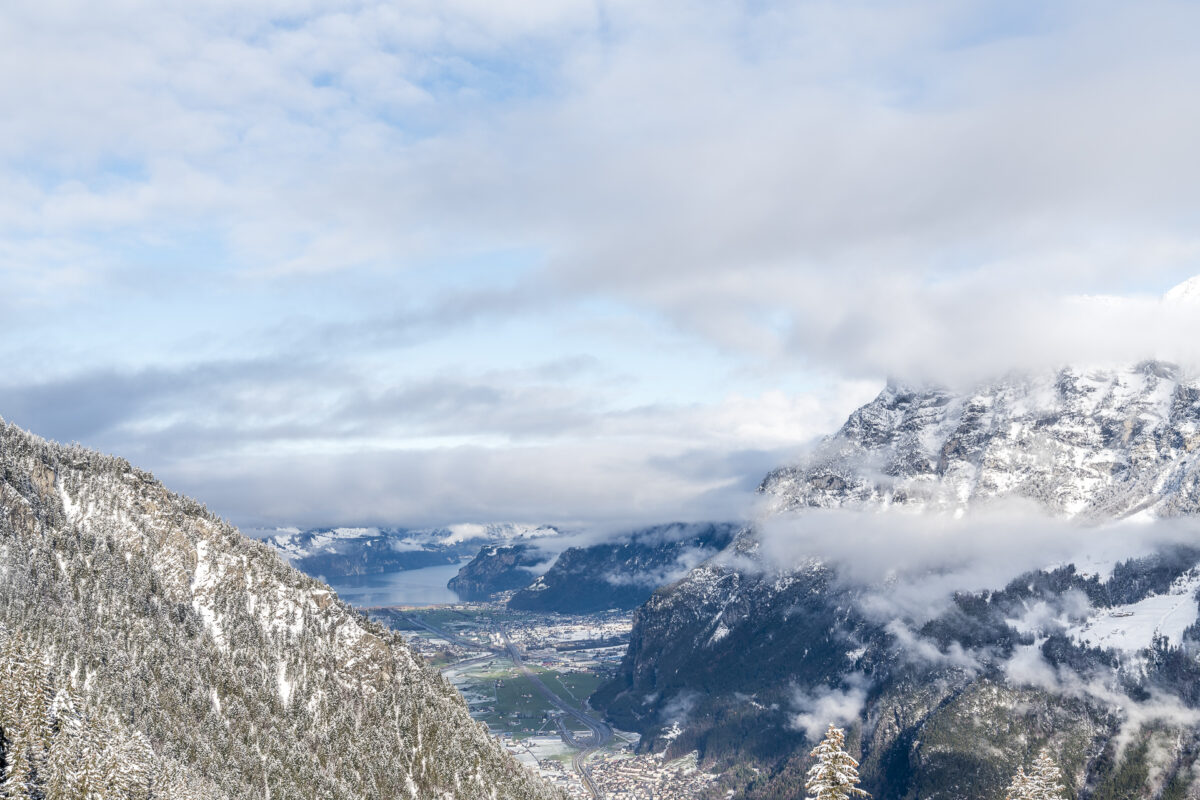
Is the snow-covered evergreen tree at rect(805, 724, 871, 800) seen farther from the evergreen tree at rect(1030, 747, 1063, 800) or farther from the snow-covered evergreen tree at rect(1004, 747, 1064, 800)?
the evergreen tree at rect(1030, 747, 1063, 800)

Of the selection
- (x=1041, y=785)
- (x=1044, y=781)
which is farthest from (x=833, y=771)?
(x=1044, y=781)

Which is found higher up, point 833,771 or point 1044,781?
point 833,771

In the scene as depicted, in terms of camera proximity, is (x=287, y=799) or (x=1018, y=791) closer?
(x=1018, y=791)

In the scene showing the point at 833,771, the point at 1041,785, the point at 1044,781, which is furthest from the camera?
the point at 1044,781

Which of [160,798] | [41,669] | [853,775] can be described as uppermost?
[41,669]

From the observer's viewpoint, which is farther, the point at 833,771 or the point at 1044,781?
the point at 1044,781

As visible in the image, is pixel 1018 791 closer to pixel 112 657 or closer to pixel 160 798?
pixel 160 798

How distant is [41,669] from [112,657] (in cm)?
9152

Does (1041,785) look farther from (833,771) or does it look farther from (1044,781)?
(833,771)

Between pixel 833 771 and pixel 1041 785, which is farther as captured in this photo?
pixel 1041 785

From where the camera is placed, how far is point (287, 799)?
19725 cm

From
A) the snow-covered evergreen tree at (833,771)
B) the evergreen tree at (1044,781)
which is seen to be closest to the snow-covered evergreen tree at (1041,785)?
the evergreen tree at (1044,781)

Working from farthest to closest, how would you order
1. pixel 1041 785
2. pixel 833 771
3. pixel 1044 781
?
pixel 1044 781 < pixel 1041 785 < pixel 833 771

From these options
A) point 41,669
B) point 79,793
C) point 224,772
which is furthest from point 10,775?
point 224,772
